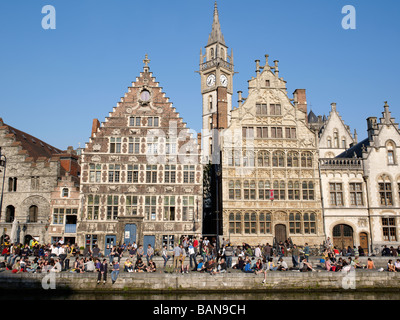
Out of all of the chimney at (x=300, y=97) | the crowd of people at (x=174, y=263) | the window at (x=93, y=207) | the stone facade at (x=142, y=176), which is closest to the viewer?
the crowd of people at (x=174, y=263)

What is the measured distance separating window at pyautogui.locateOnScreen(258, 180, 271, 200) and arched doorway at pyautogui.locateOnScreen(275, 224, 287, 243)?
2.81m

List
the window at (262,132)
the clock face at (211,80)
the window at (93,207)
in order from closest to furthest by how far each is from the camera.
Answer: the window at (93,207)
the window at (262,132)
the clock face at (211,80)

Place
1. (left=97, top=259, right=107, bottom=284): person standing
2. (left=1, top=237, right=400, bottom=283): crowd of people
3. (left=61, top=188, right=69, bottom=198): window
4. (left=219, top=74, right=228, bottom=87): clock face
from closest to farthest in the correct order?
(left=97, top=259, right=107, bottom=284): person standing < (left=1, top=237, right=400, bottom=283): crowd of people < (left=61, top=188, right=69, bottom=198): window < (left=219, top=74, right=228, bottom=87): clock face

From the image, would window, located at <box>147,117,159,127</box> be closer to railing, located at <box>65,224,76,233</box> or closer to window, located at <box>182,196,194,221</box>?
window, located at <box>182,196,194,221</box>

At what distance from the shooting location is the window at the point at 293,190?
33.7 metres

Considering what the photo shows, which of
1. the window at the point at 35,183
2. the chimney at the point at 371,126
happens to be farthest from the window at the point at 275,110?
the window at the point at 35,183

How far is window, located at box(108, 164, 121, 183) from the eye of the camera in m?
32.6

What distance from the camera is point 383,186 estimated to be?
34.6 m

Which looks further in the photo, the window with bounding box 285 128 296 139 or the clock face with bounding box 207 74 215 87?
the clock face with bounding box 207 74 215 87

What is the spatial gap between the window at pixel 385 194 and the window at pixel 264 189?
10.8 metres

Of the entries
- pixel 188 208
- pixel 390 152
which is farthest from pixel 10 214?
pixel 390 152

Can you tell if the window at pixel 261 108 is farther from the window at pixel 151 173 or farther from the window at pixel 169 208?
the window at pixel 169 208

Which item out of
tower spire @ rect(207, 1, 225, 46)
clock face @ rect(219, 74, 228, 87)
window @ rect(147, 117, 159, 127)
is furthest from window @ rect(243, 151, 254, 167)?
tower spire @ rect(207, 1, 225, 46)
